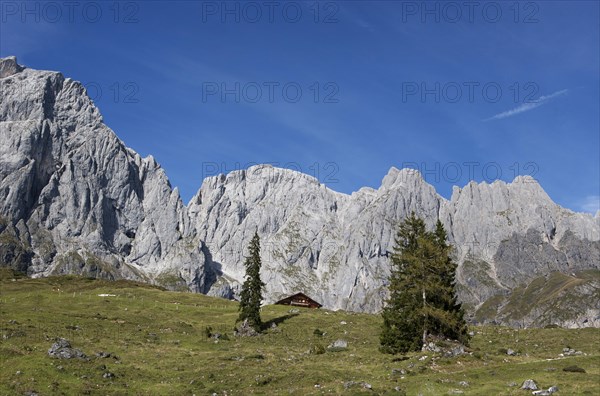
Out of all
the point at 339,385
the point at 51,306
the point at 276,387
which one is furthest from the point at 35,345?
the point at 51,306

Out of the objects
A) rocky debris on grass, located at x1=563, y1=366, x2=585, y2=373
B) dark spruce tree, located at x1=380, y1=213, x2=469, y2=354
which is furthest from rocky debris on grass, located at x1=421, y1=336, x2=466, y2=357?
rocky debris on grass, located at x1=563, y1=366, x2=585, y2=373

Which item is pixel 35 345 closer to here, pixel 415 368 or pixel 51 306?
pixel 415 368

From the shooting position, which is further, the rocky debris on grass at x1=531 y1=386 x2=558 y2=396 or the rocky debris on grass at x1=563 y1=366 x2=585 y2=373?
the rocky debris on grass at x1=563 y1=366 x2=585 y2=373

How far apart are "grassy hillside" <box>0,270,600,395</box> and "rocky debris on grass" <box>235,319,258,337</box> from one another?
5.01 feet

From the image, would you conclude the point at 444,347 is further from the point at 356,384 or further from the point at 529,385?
the point at 529,385

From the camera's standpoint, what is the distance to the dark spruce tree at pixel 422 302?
167ft

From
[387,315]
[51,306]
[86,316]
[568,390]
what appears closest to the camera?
[568,390]

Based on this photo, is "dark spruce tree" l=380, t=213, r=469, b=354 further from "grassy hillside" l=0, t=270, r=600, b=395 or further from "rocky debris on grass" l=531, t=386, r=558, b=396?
"rocky debris on grass" l=531, t=386, r=558, b=396

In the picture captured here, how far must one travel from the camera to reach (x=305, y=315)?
95625 mm

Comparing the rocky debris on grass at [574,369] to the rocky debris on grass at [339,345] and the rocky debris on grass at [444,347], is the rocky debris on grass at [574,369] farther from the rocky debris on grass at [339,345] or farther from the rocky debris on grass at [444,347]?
the rocky debris on grass at [339,345]

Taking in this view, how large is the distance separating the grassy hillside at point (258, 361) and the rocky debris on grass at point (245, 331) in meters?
1.53

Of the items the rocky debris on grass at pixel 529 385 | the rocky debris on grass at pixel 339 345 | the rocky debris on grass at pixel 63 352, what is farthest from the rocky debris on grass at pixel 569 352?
the rocky debris on grass at pixel 63 352

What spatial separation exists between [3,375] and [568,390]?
127ft

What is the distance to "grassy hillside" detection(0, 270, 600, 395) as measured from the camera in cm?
3581
